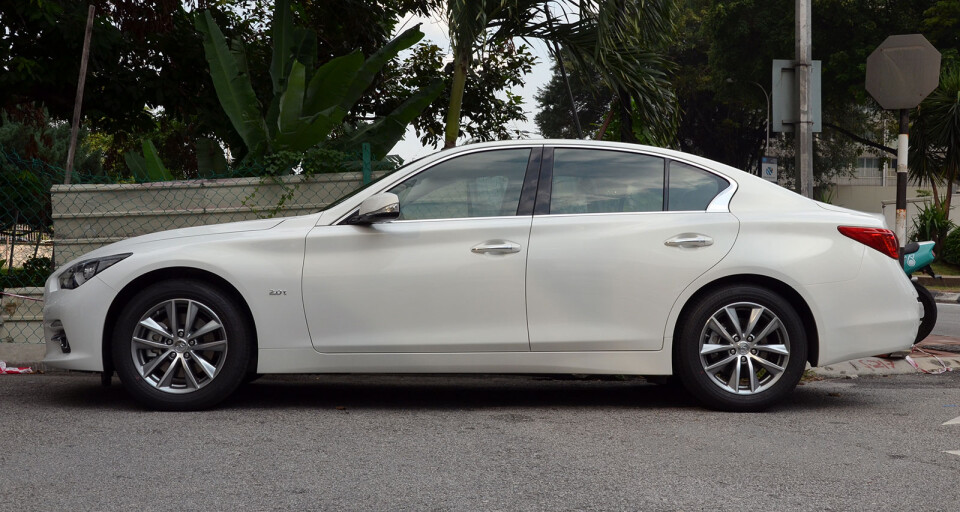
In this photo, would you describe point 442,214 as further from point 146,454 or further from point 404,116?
point 404,116

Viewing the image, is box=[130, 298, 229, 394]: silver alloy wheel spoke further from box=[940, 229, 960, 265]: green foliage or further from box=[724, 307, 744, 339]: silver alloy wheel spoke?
box=[940, 229, 960, 265]: green foliage

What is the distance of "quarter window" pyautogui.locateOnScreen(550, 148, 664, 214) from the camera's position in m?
6.09

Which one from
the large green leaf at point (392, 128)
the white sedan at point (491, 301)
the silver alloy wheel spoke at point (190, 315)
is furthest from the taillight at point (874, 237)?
the large green leaf at point (392, 128)

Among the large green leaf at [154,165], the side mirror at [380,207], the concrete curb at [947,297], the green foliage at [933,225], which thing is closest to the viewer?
the side mirror at [380,207]

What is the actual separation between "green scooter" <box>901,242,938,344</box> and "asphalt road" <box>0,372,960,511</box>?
54 cm

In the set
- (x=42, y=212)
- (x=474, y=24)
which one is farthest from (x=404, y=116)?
(x=42, y=212)

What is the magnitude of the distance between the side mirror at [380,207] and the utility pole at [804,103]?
196 inches

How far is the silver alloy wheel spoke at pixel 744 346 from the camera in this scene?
589 centimetres

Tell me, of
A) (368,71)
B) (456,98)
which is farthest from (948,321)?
(368,71)

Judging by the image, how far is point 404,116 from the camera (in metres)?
10.5

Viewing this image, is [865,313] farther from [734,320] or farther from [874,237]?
[734,320]

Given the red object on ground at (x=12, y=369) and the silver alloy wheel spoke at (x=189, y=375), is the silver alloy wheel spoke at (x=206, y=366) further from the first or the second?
the red object on ground at (x=12, y=369)

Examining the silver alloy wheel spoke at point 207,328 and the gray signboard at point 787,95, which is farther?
the gray signboard at point 787,95

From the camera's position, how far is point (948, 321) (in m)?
14.1
